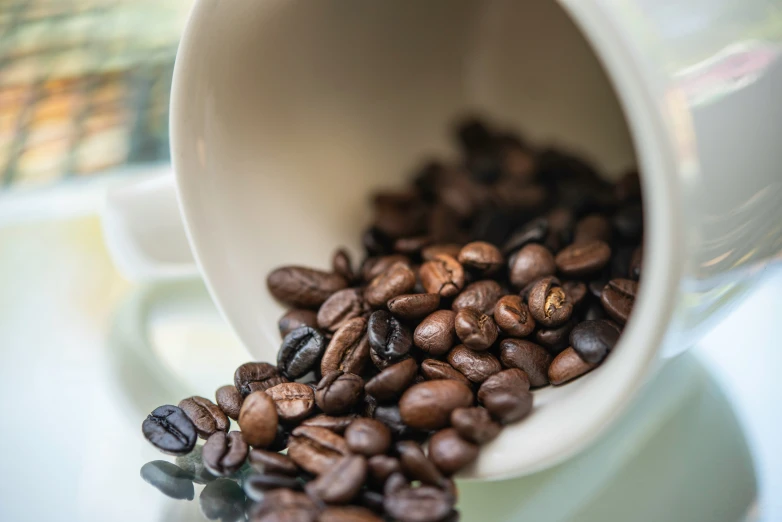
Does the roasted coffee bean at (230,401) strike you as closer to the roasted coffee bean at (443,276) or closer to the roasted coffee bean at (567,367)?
the roasted coffee bean at (443,276)

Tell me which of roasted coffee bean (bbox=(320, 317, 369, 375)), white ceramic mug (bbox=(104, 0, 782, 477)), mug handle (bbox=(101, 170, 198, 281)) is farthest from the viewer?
mug handle (bbox=(101, 170, 198, 281))

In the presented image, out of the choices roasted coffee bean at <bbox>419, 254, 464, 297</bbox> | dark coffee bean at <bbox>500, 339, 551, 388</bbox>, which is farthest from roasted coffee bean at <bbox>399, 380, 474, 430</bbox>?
roasted coffee bean at <bbox>419, 254, 464, 297</bbox>

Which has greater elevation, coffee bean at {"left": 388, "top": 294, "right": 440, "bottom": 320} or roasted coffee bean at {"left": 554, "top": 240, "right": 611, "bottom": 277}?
coffee bean at {"left": 388, "top": 294, "right": 440, "bottom": 320}

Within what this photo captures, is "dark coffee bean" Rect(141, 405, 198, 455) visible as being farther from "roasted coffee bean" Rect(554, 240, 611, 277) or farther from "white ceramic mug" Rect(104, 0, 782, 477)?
"roasted coffee bean" Rect(554, 240, 611, 277)

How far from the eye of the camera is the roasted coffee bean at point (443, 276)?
3.62 ft

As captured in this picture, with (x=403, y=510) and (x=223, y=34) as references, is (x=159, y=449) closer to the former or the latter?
(x=403, y=510)

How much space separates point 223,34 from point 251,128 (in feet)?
0.65

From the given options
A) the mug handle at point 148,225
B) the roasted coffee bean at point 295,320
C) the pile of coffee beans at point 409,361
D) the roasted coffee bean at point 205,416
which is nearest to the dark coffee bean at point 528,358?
the pile of coffee beans at point 409,361

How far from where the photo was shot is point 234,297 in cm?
110

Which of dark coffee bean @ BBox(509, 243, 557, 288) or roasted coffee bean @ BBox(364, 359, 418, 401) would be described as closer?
→ roasted coffee bean @ BBox(364, 359, 418, 401)

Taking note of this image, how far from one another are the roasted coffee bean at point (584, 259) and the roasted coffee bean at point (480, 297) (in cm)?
12

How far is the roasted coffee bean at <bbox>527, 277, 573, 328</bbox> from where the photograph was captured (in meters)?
1.00

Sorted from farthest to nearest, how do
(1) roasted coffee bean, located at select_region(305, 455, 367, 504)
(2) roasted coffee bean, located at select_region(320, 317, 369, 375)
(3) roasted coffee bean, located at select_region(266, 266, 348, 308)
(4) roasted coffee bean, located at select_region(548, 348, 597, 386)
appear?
(3) roasted coffee bean, located at select_region(266, 266, 348, 308) < (2) roasted coffee bean, located at select_region(320, 317, 369, 375) < (4) roasted coffee bean, located at select_region(548, 348, 597, 386) < (1) roasted coffee bean, located at select_region(305, 455, 367, 504)

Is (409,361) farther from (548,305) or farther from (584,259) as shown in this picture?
(584,259)
